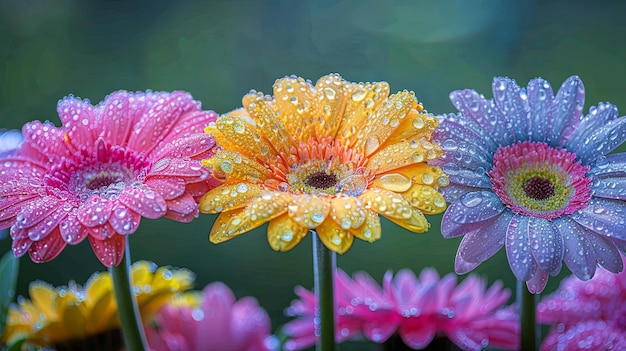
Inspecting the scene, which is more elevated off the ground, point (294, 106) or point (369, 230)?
point (294, 106)

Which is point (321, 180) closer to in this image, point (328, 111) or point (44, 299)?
point (328, 111)

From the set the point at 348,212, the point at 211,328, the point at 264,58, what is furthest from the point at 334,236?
the point at 264,58

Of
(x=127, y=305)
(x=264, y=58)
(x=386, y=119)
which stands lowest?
(x=127, y=305)

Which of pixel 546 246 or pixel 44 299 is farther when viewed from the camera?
pixel 44 299

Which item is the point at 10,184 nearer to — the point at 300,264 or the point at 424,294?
the point at 424,294

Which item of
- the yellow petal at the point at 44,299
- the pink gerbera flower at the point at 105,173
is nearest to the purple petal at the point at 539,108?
the pink gerbera flower at the point at 105,173

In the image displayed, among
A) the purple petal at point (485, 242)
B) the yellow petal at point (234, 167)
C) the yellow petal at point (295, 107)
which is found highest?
the yellow petal at point (295, 107)

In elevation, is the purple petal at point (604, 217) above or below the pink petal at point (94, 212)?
above

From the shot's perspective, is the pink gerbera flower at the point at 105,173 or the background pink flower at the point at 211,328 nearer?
the pink gerbera flower at the point at 105,173

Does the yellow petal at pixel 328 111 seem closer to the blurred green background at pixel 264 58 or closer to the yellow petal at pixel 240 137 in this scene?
the yellow petal at pixel 240 137
